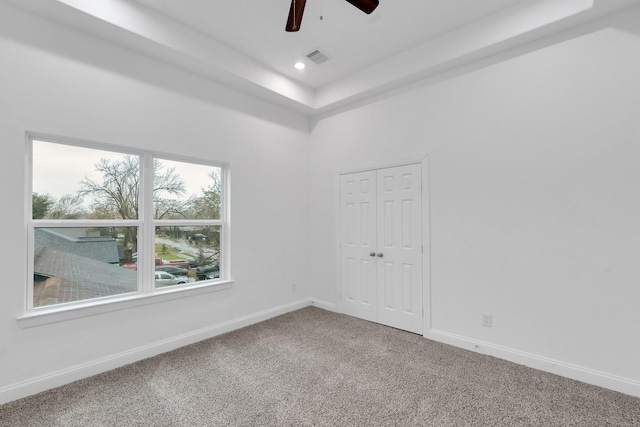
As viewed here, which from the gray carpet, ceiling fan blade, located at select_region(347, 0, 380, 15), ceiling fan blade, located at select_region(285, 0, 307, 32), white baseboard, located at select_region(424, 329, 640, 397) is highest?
ceiling fan blade, located at select_region(347, 0, 380, 15)

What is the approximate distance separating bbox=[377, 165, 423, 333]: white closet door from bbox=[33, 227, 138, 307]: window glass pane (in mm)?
2791

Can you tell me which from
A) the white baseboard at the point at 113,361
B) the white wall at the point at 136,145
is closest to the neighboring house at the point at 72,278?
the white wall at the point at 136,145

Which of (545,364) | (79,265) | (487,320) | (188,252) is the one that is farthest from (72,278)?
(545,364)

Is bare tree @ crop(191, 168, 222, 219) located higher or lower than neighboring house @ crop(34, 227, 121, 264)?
higher

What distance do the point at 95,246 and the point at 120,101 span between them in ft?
4.50

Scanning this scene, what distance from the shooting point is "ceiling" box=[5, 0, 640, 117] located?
2539mm

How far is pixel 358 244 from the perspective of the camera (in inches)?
161

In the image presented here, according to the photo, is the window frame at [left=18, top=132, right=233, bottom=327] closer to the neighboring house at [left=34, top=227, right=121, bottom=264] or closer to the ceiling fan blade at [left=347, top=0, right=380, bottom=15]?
the neighboring house at [left=34, top=227, right=121, bottom=264]

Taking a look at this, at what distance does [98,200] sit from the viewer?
2787 mm

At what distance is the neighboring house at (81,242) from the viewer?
2.50 m

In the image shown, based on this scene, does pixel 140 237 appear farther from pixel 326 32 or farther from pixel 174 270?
pixel 326 32

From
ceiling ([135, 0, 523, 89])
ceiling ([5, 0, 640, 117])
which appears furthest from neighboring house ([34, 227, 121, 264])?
ceiling ([135, 0, 523, 89])

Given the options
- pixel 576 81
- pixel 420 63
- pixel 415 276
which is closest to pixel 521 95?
pixel 576 81

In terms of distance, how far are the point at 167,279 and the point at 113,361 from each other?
848mm
